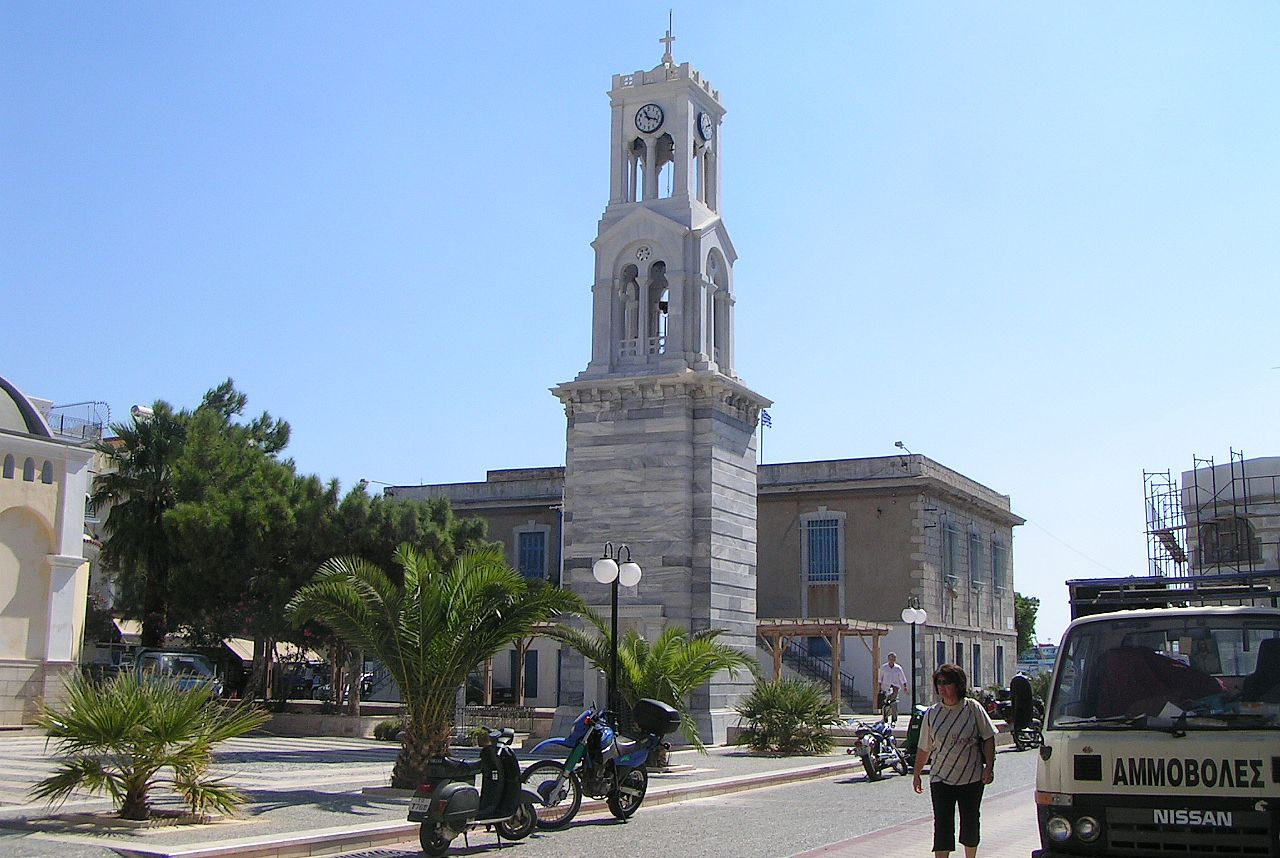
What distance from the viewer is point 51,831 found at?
35.6ft

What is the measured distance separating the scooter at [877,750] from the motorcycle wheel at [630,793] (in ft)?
18.0

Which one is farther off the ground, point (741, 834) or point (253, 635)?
point (253, 635)

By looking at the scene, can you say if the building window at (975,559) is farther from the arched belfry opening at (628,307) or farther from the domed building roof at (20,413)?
the domed building roof at (20,413)

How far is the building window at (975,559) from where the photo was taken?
4197cm

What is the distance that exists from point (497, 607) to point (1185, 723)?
8.89 m

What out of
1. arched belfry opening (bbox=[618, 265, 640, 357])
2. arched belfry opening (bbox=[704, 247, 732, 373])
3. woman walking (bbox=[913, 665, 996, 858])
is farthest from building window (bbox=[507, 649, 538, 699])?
woman walking (bbox=[913, 665, 996, 858])

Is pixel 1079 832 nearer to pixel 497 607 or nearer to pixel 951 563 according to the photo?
pixel 497 607

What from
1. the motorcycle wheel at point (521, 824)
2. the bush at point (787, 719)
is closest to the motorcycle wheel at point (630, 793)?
the motorcycle wheel at point (521, 824)

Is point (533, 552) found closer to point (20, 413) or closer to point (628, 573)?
point (20, 413)

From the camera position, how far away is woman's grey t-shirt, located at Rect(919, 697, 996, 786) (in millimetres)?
8688

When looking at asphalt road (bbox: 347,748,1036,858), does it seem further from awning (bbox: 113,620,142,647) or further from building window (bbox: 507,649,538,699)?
awning (bbox: 113,620,142,647)

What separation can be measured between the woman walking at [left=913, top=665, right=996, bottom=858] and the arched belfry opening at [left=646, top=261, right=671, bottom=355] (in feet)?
56.5

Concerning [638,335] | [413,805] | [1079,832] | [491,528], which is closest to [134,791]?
[413,805]

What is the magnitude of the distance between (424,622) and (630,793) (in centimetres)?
296
